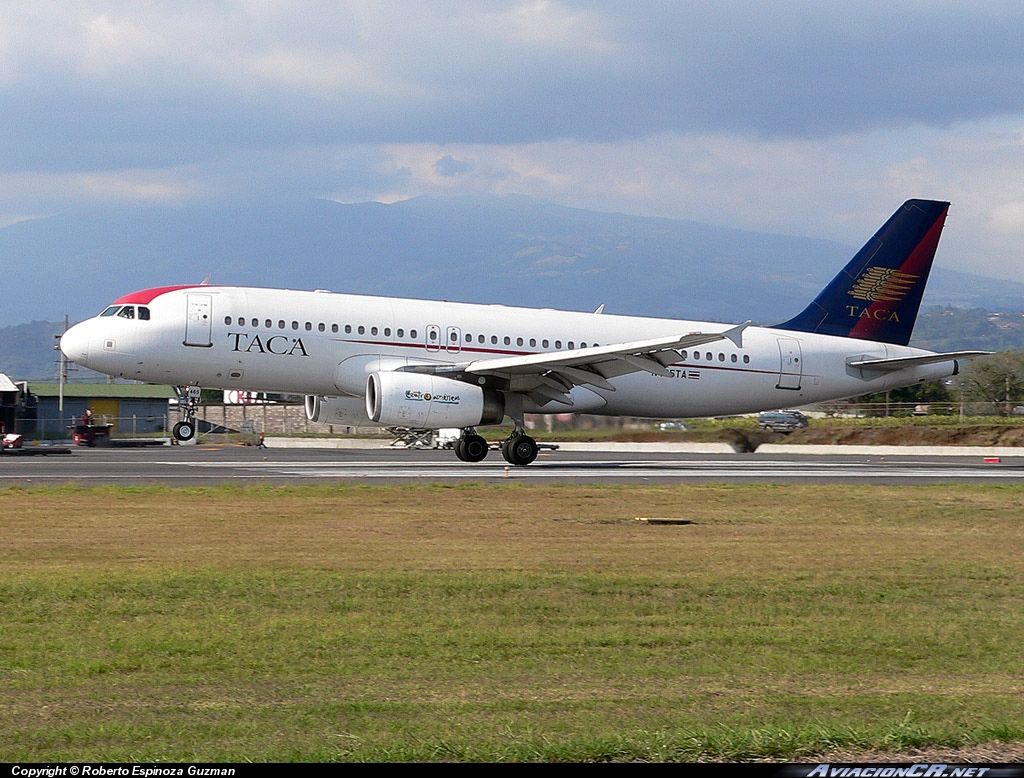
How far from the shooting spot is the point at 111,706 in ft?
23.2

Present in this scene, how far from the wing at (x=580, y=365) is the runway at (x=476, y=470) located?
2153 millimetres

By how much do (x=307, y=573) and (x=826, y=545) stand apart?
21.9 feet

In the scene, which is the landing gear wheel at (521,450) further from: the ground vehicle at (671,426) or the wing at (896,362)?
the wing at (896,362)

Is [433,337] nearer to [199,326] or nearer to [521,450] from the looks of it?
[521,450]

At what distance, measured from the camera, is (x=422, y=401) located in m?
29.2

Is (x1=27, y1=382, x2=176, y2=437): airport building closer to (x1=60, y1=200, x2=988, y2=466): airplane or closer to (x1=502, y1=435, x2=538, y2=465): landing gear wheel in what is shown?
(x1=60, y1=200, x2=988, y2=466): airplane

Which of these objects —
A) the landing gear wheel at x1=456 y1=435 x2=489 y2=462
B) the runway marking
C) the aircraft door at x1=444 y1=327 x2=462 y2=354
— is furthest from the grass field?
the landing gear wheel at x1=456 y1=435 x2=489 y2=462

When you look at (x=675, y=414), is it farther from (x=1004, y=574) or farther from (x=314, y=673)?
(x=314, y=673)

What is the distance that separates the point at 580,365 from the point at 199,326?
374 inches

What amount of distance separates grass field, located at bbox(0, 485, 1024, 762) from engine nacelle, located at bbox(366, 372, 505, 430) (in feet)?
37.4

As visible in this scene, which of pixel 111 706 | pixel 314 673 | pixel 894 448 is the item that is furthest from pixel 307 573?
pixel 894 448

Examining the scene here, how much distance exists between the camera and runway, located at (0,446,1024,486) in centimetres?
2642

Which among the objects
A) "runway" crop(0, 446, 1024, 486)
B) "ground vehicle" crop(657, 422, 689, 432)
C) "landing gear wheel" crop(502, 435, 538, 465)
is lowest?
"runway" crop(0, 446, 1024, 486)

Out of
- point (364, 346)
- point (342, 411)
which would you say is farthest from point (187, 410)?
point (364, 346)
